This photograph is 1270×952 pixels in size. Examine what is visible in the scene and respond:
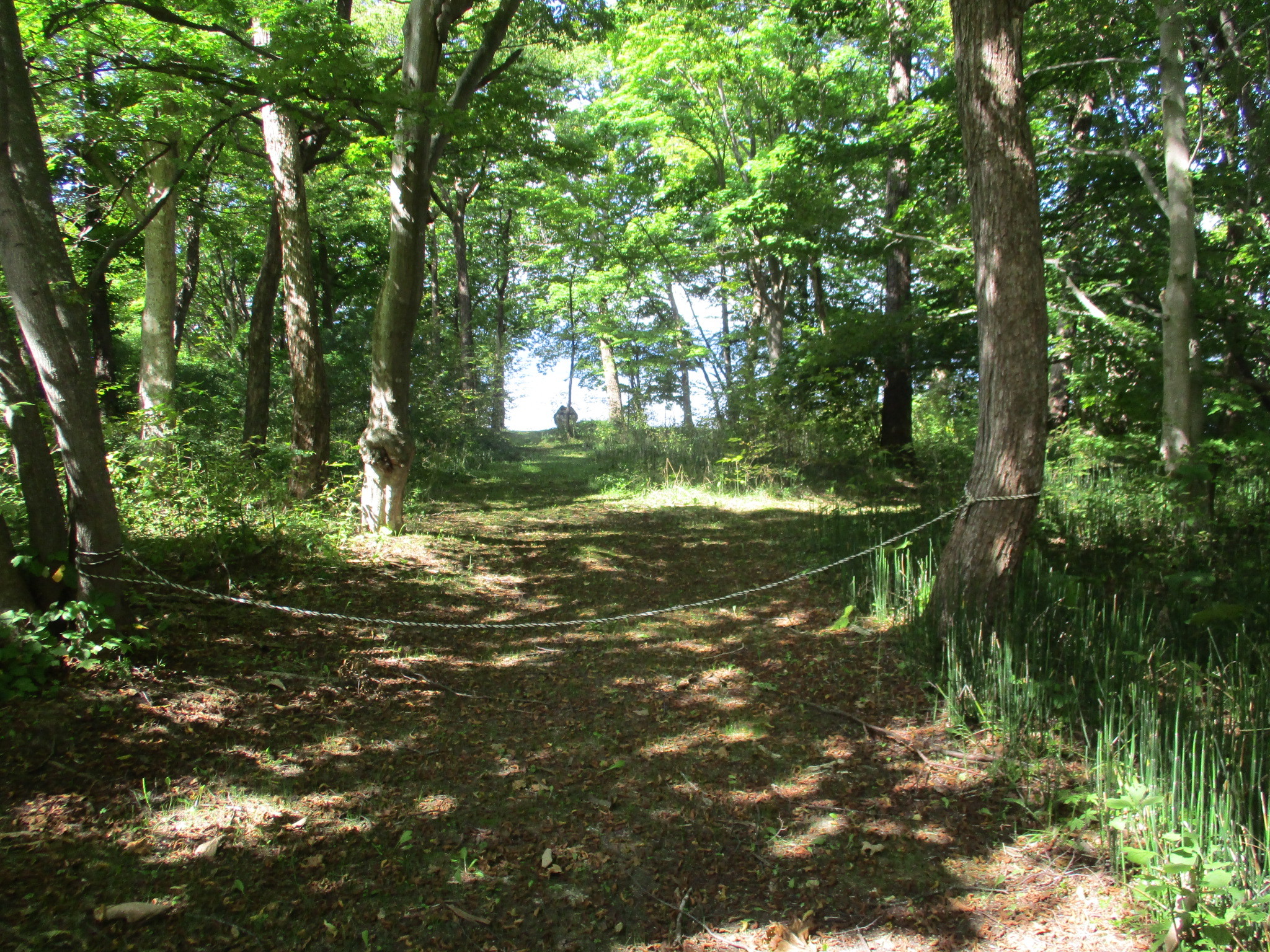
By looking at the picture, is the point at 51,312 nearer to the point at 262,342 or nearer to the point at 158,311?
the point at 262,342

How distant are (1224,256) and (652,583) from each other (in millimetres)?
7440

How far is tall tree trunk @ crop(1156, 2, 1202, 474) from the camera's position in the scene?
627cm

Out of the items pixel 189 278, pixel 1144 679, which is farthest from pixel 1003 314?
pixel 189 278

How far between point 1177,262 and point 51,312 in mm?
8290

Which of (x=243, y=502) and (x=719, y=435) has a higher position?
(x=719, y=435)

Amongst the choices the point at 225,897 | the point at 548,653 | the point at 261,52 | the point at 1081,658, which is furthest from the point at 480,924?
the point at 261,52

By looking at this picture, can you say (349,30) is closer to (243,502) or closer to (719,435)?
(243,502)

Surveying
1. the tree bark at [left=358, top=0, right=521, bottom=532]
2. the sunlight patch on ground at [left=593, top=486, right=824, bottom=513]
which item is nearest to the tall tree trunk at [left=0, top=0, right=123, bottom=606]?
the tree bark at [left=358, top=0, right=521, bottom=532]

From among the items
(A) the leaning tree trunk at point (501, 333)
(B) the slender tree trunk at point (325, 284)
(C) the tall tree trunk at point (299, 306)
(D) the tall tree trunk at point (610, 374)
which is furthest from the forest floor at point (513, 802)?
(D) the tall tree trunk at point (610, 374)

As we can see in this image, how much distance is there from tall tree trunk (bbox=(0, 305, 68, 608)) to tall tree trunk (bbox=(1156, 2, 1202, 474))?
7.99 m

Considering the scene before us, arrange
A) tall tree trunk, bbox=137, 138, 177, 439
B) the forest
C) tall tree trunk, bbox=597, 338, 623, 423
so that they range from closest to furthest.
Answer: the forest, tall tree trunk, bbox=137, 138, 177, 439, tall tree trunk, bbox=597, 338, 623, 423

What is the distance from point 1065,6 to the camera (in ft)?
25.3

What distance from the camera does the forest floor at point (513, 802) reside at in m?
2.15

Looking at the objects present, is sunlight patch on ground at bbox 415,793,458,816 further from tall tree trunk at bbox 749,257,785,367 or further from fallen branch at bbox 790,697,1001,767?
tall tree trunk at bbox 749,257,785,367
